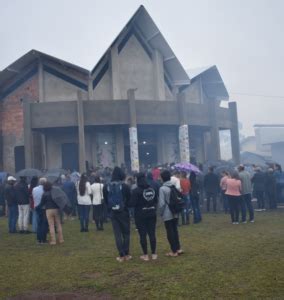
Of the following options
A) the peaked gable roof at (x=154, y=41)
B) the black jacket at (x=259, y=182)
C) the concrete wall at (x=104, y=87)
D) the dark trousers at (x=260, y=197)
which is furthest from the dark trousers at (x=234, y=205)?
the concrete wall at (x=104, y=87)

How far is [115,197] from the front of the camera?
7547 millimetres

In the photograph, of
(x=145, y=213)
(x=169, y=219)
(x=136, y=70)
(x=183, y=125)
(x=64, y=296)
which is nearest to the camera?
(x=64, y=296)

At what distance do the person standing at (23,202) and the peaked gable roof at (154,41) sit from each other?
13.1 meters

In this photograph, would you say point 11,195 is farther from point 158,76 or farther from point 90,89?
point 158,76

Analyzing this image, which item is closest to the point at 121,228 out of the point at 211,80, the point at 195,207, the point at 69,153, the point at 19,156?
the point at 195,207

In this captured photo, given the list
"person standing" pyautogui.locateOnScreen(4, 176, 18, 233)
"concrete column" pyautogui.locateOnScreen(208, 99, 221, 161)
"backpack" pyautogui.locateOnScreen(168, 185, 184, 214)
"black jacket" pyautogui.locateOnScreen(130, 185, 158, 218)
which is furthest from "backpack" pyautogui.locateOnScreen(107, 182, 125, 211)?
"concrete column" pyautogui.locateOnScreen(208, 99, 221, 161)

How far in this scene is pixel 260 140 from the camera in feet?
198

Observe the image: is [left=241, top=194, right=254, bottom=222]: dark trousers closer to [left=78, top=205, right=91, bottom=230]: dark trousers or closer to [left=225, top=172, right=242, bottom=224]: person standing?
[left=225, top=172, right=242, bottom=224]: person standing

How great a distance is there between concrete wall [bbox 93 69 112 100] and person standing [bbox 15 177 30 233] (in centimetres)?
1349

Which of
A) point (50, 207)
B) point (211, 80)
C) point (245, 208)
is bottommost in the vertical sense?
point (245, 208)

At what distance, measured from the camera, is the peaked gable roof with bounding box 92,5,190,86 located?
2422 centimetres

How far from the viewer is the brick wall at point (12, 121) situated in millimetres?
24609

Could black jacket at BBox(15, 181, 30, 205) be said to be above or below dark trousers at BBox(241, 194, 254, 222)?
above

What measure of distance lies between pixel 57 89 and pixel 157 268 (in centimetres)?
1915
